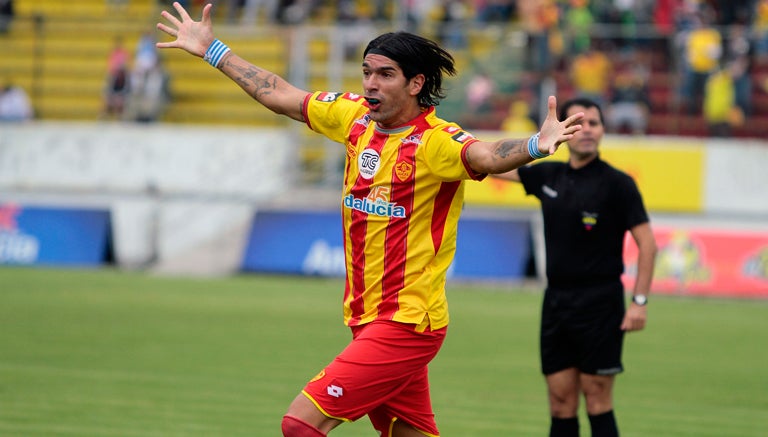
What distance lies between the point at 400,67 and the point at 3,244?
17.9 metres

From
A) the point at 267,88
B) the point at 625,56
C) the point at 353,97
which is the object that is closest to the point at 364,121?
the point at 353,97

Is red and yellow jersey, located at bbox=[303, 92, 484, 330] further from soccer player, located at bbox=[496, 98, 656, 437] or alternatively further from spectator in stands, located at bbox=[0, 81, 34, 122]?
spectator in stands, located at bbox=[0, 81, 34, 122]

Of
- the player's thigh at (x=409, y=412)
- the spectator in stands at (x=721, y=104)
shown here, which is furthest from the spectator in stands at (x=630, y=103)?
the player's thigh at (x=409, y=412)

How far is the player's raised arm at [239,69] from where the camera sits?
21.3 ft

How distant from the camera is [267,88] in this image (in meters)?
6.54

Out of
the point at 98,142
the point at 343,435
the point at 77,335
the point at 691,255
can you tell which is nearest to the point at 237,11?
the point at 98,142

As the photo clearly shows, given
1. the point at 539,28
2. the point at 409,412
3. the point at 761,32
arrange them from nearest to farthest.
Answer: the point at 409,412 → the point at 761,32 → the point at 539,28

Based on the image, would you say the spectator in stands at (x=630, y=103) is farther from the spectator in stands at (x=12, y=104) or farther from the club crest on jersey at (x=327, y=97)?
the club crest on jersey at (x=327, y=97)

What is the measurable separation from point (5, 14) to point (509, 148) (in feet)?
84.9

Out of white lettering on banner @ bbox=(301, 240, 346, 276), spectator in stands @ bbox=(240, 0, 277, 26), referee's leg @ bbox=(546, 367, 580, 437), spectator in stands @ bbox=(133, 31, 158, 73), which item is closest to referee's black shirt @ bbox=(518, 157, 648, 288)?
referee's leg @ bbox=(546, 367, 580, 437)

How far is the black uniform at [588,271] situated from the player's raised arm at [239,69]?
2052 millimetres

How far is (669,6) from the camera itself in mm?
24703

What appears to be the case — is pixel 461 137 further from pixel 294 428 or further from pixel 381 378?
pixel 294 428

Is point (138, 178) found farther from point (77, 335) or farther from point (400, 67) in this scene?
point (400, 67)
